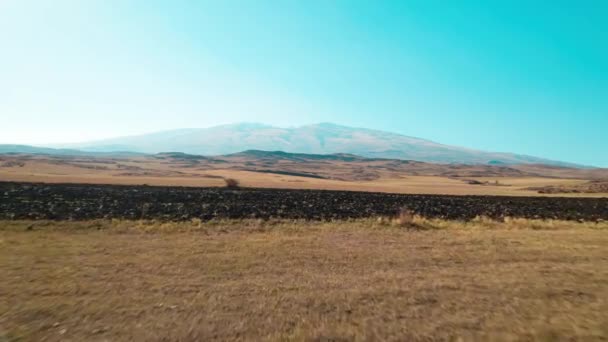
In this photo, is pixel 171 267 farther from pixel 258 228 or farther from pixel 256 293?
pixel 258 228

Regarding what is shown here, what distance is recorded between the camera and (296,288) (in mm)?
8484

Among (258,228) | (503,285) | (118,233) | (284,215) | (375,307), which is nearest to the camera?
(375,307)

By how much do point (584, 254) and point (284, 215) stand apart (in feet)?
54.1

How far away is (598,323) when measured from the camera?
259 inches

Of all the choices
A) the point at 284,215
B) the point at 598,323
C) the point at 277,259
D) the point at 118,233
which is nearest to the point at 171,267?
the point at 277,259

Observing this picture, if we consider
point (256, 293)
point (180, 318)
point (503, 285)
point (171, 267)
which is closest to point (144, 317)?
point (180, 318)

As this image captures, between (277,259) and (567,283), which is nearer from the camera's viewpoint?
(567,283)

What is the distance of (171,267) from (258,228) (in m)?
8.42

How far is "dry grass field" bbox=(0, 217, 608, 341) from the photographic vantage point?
6227mm

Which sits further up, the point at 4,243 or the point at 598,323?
the point at 598,323

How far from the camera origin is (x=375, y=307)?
7312mm

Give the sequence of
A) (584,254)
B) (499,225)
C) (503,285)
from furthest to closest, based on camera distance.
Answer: (499,225)
(584,254)
(503,285)

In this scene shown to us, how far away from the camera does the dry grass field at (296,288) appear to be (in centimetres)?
623

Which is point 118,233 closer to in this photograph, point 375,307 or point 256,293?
point 256,293
